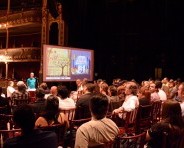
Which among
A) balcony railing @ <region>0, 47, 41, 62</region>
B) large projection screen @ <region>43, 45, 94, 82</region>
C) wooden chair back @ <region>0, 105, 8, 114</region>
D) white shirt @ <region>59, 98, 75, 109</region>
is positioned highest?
balcony railing @ <region>0, 47, 41, 62</region>

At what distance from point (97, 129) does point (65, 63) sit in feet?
35.6

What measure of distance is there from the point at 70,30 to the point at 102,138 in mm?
13963

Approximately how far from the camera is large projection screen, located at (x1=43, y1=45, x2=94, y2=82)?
517 inches

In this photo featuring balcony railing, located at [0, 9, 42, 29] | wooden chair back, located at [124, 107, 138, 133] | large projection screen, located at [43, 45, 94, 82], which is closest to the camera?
wooden chair back, located at [124, 107, 138, 133]

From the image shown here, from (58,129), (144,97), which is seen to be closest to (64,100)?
(144,97)

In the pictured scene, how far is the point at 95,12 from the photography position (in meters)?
17.8

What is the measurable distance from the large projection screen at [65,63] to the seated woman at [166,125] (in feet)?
31.4

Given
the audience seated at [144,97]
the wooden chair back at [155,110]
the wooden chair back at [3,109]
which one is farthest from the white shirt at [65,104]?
the wooden chair back at [155,110]

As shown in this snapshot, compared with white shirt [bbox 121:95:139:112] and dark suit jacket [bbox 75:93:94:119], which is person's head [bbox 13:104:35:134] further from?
white shirt [bbox 121:95:139:112]

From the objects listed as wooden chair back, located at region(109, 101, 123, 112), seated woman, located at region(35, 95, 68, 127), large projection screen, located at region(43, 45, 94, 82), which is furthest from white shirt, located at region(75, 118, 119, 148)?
large projection screen, located at region(43, 45, 94, 82)

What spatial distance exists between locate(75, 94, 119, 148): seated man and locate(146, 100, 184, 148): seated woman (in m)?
0.46

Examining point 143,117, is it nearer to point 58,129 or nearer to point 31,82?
point 58,129

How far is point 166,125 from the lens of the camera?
11.6ft

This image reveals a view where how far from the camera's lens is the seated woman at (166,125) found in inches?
139
